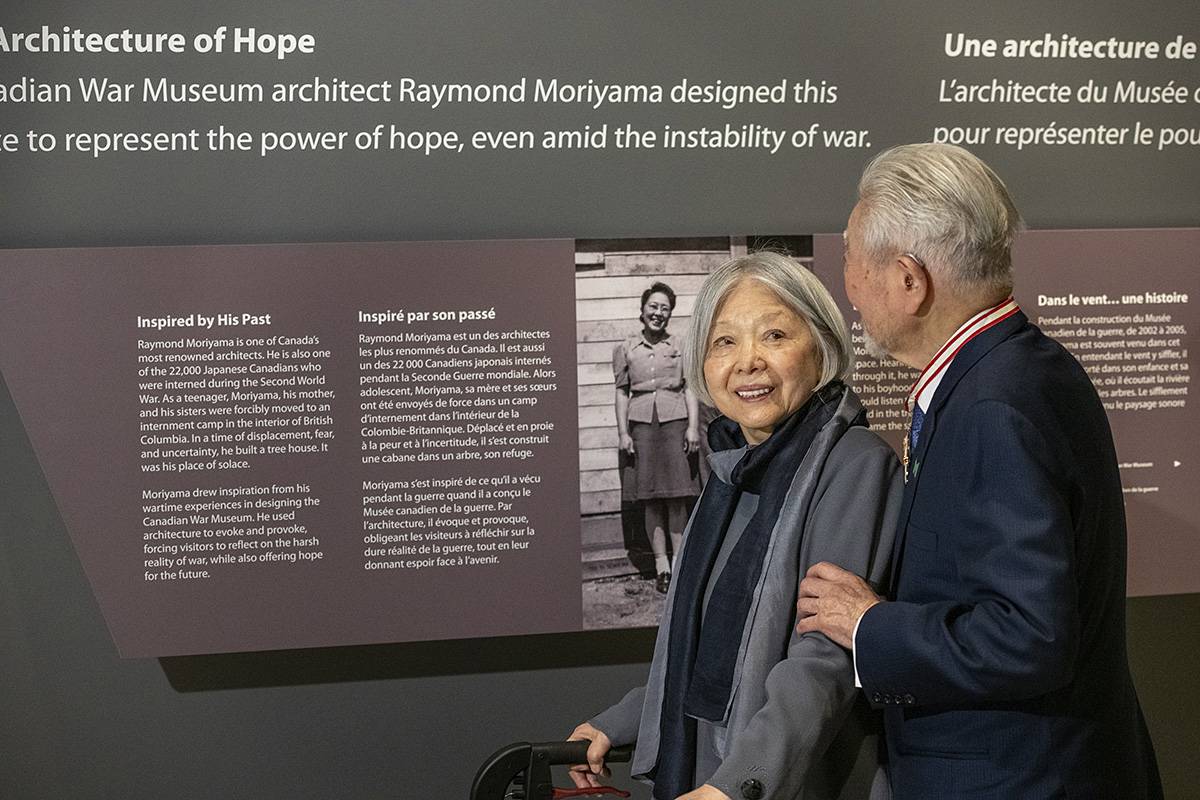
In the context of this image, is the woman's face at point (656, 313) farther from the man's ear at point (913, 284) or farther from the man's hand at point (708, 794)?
the man's hand at point (708, 794)

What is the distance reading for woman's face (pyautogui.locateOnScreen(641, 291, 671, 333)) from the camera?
111 inches

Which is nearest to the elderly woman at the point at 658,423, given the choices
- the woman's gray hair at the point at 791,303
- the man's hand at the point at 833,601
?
the woman's gray hair at the point at 791,303

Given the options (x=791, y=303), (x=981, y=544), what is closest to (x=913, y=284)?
(x=791, y=303)

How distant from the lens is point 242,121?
2758 millimetres

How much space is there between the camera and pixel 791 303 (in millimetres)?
1938

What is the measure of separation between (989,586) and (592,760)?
1023mm

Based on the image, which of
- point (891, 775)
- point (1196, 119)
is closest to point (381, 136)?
point (891, 775)

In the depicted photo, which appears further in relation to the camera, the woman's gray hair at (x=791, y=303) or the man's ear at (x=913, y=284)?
the woman's gray hair at (x=791, y=303)

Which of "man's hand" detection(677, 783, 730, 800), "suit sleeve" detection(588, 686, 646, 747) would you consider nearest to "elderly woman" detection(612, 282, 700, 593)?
"suit sleeve" detection(588, 686, 646, 747)

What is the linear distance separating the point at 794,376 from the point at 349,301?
133cm

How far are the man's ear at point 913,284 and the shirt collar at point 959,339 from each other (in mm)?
74

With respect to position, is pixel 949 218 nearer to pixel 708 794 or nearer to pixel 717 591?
pixel 717 591

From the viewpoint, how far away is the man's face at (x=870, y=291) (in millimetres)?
1719

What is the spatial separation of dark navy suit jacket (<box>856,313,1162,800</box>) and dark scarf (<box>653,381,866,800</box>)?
0.82ft
